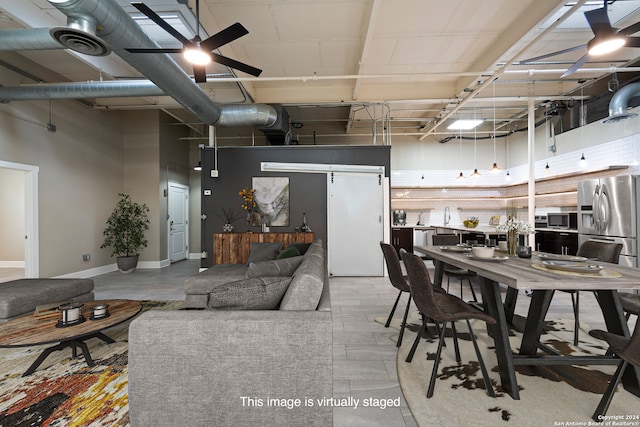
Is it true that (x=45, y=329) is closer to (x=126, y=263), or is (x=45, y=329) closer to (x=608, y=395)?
(x=608, y=395)

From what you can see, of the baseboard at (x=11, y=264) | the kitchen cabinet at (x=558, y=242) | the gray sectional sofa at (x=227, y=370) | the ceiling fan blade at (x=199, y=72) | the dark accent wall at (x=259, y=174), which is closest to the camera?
the gray sectional sofa at (x=227, y=370)

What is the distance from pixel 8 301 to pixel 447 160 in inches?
368

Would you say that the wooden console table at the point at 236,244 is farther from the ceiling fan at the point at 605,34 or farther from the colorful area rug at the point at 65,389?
the ceiling fan at the point at 605,34

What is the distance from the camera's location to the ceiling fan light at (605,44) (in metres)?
2.62

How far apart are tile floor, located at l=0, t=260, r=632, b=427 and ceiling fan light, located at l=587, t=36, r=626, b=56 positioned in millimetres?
2813

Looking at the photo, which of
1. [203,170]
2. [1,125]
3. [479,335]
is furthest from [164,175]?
[479,335]

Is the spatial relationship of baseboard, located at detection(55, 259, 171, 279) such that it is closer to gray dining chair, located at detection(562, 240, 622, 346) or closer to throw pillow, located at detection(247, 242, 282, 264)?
throw pillow, located at detection(247, 242, 282, 264)

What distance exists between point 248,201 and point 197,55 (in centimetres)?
346

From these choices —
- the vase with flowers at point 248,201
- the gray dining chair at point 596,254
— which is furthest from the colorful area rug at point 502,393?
the vase with flowers at point 248,201

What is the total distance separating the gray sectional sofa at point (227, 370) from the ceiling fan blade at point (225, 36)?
247cm

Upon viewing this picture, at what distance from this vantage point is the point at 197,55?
2988 millimetres

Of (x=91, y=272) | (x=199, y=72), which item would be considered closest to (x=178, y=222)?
(x=91, y=272)

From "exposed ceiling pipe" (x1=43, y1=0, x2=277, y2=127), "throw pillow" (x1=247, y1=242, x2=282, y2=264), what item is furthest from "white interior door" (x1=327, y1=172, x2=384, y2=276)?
"exposed ceiling pipe" (x1=43, y1=0, x2=277, y2=127)

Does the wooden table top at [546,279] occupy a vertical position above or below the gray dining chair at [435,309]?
above
